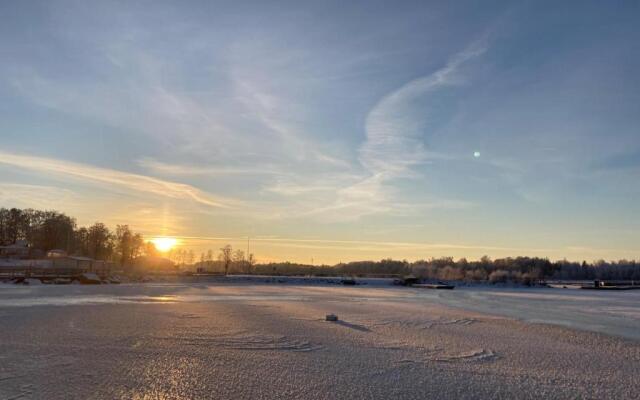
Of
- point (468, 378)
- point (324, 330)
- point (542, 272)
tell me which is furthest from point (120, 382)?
point (542, 272)

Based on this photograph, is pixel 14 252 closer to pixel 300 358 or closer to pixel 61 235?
pixel 61 235

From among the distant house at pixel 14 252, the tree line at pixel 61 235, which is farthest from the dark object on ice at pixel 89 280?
the tree line at pixel 61 235

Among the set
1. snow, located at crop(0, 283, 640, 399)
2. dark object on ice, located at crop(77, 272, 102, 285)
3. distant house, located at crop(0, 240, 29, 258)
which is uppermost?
distant house, located at crop(0, 240, 29, 258)

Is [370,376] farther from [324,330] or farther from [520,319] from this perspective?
[520,319]

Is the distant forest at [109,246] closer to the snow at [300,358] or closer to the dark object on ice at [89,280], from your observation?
the dark object on ice at [89,280]

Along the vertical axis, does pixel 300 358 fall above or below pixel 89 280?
above

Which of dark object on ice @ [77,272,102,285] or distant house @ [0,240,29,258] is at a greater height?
distant house @ [0,240,29,258]

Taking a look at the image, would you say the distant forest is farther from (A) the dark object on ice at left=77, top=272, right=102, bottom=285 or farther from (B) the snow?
(B) the snow

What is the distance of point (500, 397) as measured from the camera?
840 cm

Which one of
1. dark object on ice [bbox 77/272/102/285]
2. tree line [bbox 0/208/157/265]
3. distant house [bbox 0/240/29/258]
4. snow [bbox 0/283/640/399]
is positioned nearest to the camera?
snow [bbox 0/283/640/399]

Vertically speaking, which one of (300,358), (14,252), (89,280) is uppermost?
(14,252)

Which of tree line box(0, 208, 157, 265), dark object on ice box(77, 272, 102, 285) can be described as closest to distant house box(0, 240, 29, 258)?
tree line box(0, 208, 157, 265)

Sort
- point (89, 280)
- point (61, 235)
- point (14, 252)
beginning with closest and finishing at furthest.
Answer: point (89, 280), point (14, 252), point (61, 235)

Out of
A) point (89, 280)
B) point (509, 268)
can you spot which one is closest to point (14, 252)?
point (89, 280)
